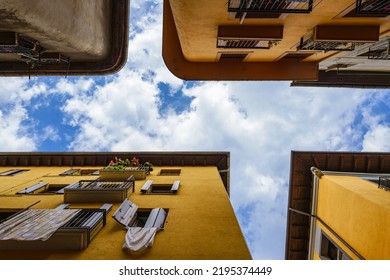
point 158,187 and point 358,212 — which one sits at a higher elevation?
point 158,187

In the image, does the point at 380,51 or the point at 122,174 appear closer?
the point at 380,51

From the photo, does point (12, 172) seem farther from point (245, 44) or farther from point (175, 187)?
point (245, 44)

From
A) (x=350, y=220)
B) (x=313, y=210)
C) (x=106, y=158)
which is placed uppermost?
(x=106, y=158)

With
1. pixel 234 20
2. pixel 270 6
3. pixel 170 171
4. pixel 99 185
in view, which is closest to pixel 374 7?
pixel 270 6

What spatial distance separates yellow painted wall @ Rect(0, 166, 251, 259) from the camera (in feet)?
21.2

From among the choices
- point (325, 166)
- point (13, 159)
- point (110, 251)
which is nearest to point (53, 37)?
point (110, 251)

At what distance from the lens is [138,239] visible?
6.86 m

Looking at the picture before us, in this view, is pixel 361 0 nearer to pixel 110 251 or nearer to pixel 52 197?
pixel 110 251

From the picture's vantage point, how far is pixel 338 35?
27.2 ft

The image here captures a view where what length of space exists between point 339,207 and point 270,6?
386 inches

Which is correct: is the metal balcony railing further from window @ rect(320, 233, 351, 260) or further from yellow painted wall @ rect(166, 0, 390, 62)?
window @ rect(320, 233, 351, 260)

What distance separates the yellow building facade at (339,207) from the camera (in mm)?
10062

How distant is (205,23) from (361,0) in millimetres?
4374

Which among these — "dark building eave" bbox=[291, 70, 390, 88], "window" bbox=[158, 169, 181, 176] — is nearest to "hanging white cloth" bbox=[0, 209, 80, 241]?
"window" bbox=[158, 169, 181, 176]
